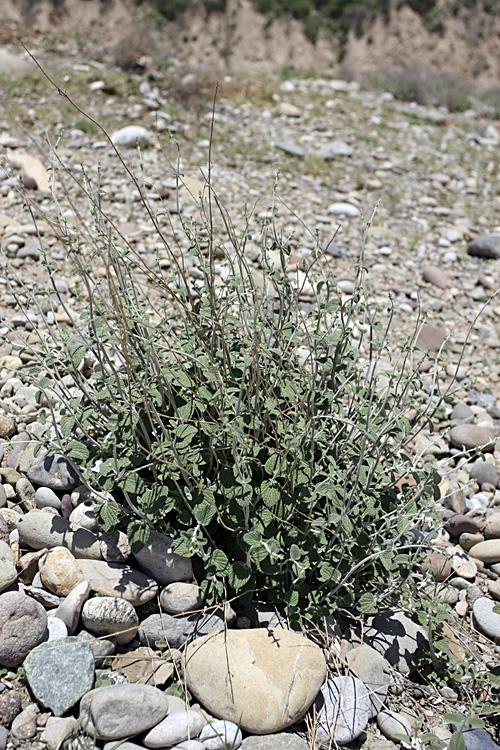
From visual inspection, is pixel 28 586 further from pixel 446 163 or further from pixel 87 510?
pixel 446 163

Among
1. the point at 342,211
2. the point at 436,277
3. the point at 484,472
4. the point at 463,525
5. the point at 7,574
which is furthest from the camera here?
the point at 342,211

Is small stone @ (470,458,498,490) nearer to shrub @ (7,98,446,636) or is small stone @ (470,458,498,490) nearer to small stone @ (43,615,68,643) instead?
shrub @ (7,98,446,636)

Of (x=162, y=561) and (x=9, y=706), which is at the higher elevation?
(x=162, y=561)

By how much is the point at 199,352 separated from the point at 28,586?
1.21 m

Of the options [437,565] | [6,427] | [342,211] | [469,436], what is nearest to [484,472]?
[469,436]

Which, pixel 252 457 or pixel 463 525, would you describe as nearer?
pixel 252 457

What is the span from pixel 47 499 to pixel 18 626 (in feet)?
2.11

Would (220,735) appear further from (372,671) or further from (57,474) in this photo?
(57,474)

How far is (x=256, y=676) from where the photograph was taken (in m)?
2.28

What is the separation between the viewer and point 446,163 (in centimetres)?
764

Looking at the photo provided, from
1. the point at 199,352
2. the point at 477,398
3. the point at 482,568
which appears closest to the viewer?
the point at 199,352

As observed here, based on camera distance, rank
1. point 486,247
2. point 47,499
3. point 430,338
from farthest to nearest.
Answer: point 486,247 < point 430,338 < point 47,499

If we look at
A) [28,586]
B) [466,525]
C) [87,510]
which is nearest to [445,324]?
[466,525]

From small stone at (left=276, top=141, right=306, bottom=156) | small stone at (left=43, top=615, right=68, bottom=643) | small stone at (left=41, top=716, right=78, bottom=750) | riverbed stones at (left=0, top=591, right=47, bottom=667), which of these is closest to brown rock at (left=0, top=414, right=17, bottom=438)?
riverbed stones at (left=0, top=591, right=47, bottom=667)
